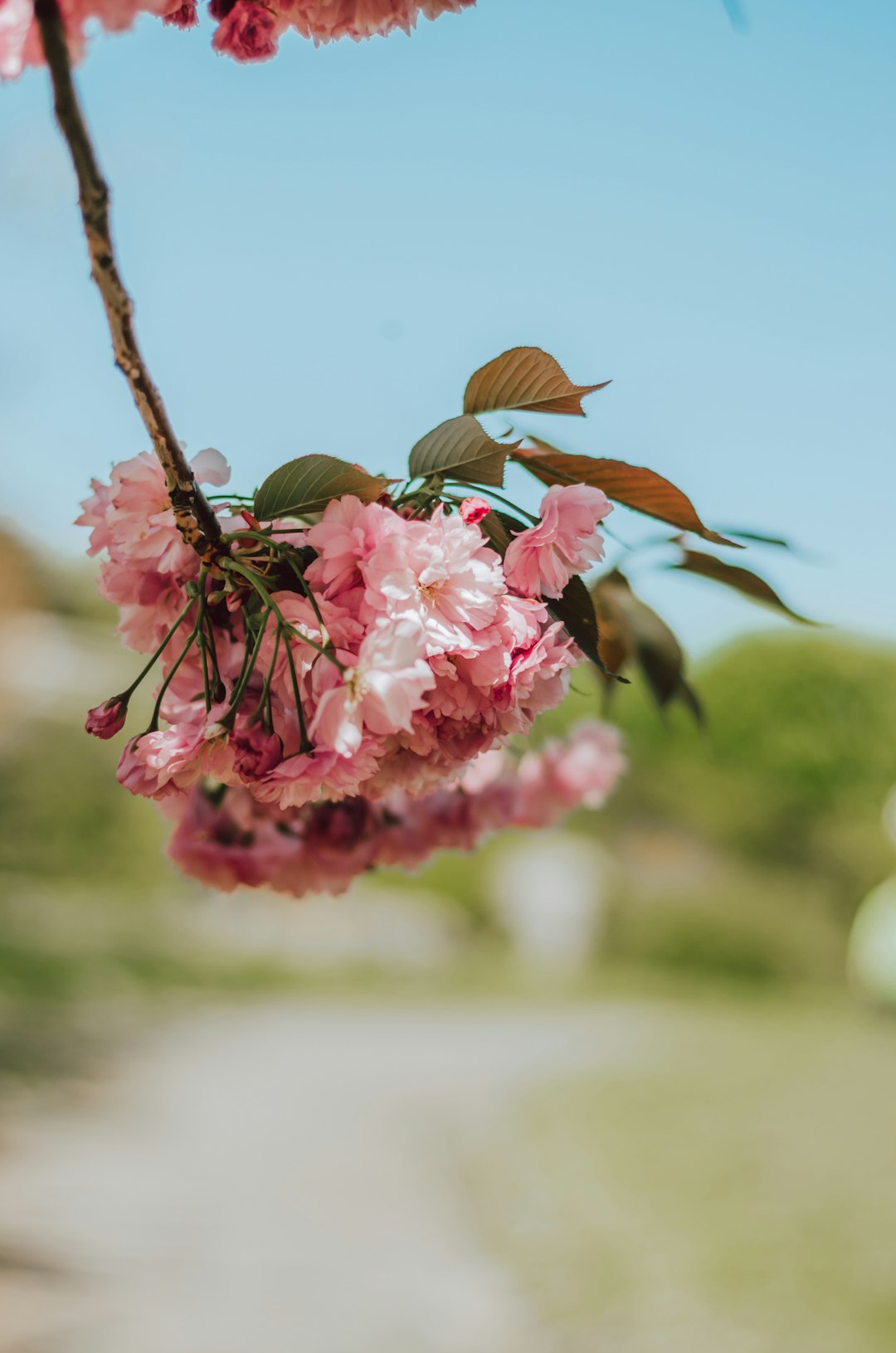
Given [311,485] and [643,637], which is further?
[643,637]

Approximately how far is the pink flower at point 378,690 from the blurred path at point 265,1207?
231 centimetres

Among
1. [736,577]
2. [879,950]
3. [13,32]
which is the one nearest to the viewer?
[13,32]

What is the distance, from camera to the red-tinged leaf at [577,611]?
64cm

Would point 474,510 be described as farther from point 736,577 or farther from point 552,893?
point 552,893

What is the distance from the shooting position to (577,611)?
2.14 ft

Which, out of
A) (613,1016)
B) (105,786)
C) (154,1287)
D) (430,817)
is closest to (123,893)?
(105,786)

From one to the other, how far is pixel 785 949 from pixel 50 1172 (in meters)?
6.25

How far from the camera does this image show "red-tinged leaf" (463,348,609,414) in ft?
2.07

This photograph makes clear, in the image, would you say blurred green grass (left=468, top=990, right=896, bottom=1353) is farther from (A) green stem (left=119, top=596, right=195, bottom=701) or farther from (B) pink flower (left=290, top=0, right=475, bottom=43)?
(B) pink flower (left=290, top=0, right=475, bottom=43)

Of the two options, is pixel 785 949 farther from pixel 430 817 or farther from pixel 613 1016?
pixel 430 817

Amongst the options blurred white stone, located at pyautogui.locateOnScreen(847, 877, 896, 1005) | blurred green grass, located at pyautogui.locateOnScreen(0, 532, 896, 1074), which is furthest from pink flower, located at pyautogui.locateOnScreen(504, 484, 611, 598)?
blurred green grass, located at pyautogui.locateOnScreen(0, 532, 896, 1074)

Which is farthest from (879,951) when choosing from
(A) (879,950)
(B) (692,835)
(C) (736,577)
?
(C) (736,577)

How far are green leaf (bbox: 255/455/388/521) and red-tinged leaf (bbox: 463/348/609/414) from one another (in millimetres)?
82

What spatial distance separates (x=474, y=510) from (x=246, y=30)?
0.31m
